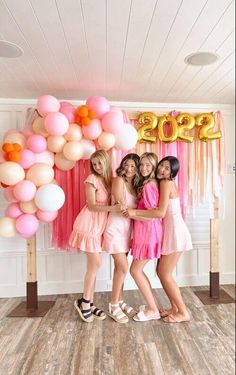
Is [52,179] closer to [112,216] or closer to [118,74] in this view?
[112,216]

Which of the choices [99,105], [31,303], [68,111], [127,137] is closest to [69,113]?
[68,111]

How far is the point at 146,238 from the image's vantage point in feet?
3.38

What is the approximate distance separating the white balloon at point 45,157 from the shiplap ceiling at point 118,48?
0.67ft

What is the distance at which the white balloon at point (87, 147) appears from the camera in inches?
37.4

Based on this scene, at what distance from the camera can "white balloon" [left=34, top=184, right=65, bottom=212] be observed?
98cm

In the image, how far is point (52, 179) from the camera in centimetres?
99

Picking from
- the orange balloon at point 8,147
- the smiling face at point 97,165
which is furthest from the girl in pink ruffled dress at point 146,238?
the orange balloon at point 8,147

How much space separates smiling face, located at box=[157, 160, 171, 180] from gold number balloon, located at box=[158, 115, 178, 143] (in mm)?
165

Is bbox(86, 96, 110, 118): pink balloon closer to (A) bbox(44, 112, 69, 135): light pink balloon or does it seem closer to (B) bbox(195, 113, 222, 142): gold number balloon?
(A) bbox(44, 112, 69, 135): light pink balloon

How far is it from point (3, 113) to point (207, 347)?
102 cm

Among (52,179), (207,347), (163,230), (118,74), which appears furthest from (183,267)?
(118,74)

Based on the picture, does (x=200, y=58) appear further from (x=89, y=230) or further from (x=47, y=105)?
(x=89, y=230)

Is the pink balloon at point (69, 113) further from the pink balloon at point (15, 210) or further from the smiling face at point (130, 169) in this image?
the pink balloon at point (15, 210)

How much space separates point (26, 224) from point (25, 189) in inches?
6.9
